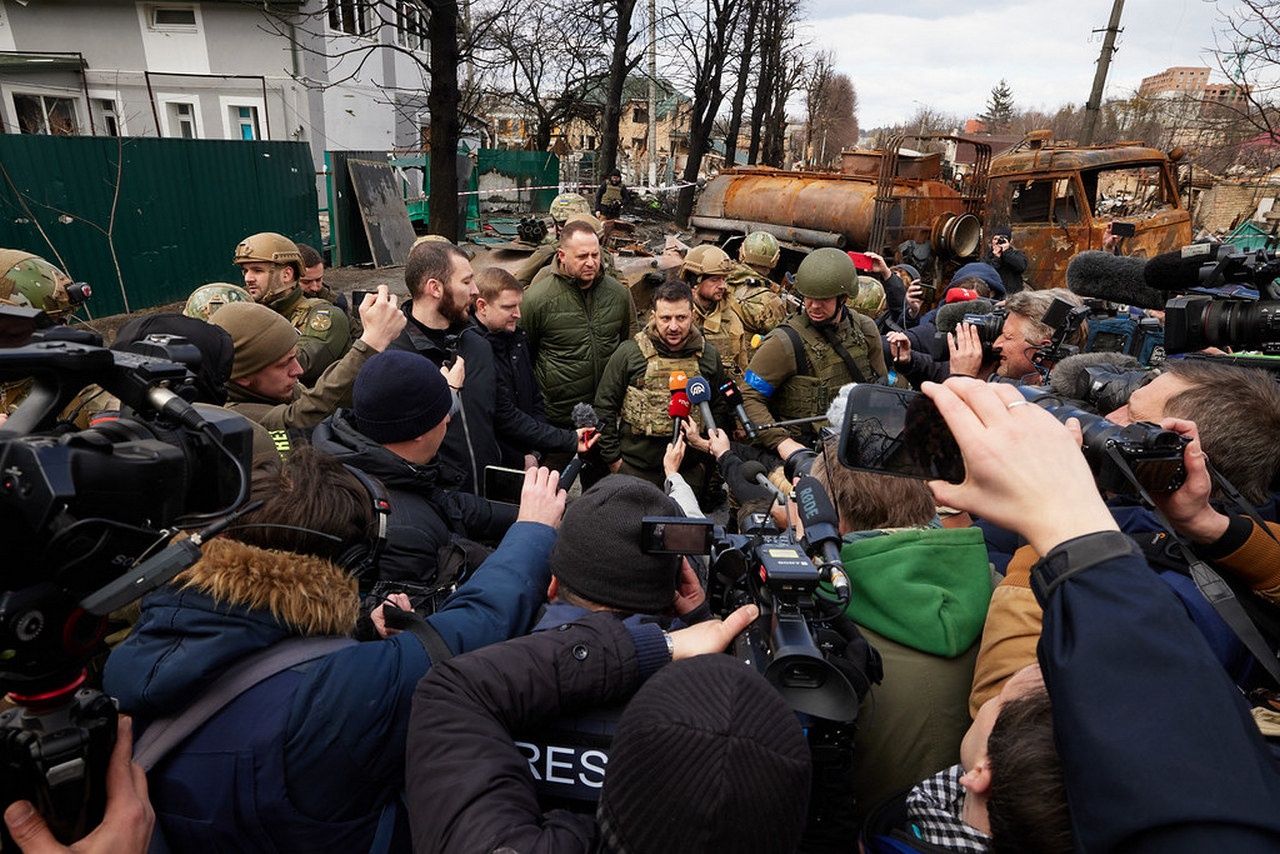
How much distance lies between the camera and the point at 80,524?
972 millimetres

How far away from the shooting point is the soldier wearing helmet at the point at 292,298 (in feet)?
14.0

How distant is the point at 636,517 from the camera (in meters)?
1.58

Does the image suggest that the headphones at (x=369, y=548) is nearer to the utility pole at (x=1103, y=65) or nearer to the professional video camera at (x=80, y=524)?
the professional video camera at (x=80, y=524)

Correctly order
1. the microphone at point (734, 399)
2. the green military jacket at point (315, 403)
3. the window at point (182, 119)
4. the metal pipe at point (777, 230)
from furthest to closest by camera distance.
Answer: the window at point (182, 119) < the metal pipe at point (777, 230) < the microphone at point (734, 399) < the green military jacket at point (315, 403)

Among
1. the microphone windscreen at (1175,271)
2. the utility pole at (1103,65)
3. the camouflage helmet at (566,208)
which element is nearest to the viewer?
the microphone windscreen at (1175,271)

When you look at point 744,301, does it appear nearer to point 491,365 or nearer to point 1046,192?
point 491,365

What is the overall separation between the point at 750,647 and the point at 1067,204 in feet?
35.3

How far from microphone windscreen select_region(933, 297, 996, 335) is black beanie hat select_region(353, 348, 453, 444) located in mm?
3257

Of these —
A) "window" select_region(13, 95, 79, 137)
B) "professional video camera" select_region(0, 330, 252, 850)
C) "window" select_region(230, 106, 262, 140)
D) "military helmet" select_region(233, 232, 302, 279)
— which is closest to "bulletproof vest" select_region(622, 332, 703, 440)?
"military helmet" select_region(233, 232, 302, 279)

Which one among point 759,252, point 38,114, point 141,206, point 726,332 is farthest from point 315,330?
point 38,114

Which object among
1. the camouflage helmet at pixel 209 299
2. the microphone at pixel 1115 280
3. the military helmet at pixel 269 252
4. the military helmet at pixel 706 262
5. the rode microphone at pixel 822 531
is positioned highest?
the microphone at pixel 1115 280

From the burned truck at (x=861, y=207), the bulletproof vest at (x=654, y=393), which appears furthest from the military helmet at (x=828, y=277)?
the burned truck at (x=861, y=207)

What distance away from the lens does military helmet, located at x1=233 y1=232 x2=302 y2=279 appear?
169 inches

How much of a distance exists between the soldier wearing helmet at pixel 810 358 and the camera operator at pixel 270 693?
2.77 m
